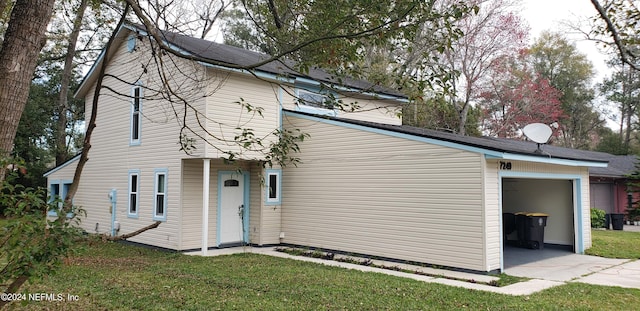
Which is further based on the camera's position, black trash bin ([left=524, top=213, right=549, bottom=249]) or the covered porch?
black trash bin ([left=524, top=213, right=549, bottom=249])

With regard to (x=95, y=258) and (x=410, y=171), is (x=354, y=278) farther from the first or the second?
(x=95, y=258)

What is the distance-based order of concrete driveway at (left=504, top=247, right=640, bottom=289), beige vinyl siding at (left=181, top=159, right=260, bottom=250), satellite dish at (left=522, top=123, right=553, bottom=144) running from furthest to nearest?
1. beige vinyl siding at (left=181, top=159, right=260, bottom=250)
2. satellite dish at (left=522, top=123, right=553, bottom=144)
3. concrete driveway at (left=504, top=247, right=640, bottom=289)

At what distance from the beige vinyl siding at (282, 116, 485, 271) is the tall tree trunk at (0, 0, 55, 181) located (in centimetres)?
783

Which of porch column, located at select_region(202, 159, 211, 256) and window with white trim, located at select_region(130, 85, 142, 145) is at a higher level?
window with white trim, located at select_region(130, 85, 142, 145)

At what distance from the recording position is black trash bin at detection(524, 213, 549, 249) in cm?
1262

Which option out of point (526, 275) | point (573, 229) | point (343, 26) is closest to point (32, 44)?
point (343, 26)

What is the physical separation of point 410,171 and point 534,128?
3.39 metres

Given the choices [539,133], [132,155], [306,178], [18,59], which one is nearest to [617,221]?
[539,133]

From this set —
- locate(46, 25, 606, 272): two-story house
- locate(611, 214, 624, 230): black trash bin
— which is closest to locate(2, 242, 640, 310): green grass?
locate(46, 25, 606, 272): two-story house

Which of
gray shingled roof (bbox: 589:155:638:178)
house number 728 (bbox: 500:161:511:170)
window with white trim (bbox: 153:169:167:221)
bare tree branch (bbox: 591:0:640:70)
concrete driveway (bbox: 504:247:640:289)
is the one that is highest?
bare tree branch (bbox: 591:0:640:70)

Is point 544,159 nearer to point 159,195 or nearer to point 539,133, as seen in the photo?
point 539,133

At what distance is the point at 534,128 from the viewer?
11078mm

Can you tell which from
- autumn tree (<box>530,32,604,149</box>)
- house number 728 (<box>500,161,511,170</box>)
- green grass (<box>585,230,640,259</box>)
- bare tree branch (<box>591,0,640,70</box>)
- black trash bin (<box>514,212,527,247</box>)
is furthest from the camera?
autumn tree (<box>530,32,604,149</box>)

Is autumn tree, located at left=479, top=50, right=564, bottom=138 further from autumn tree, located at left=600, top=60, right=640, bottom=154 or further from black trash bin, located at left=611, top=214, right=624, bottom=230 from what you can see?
Answer: autumn tree, located at left=600, top=60, right=640, bottom=154
